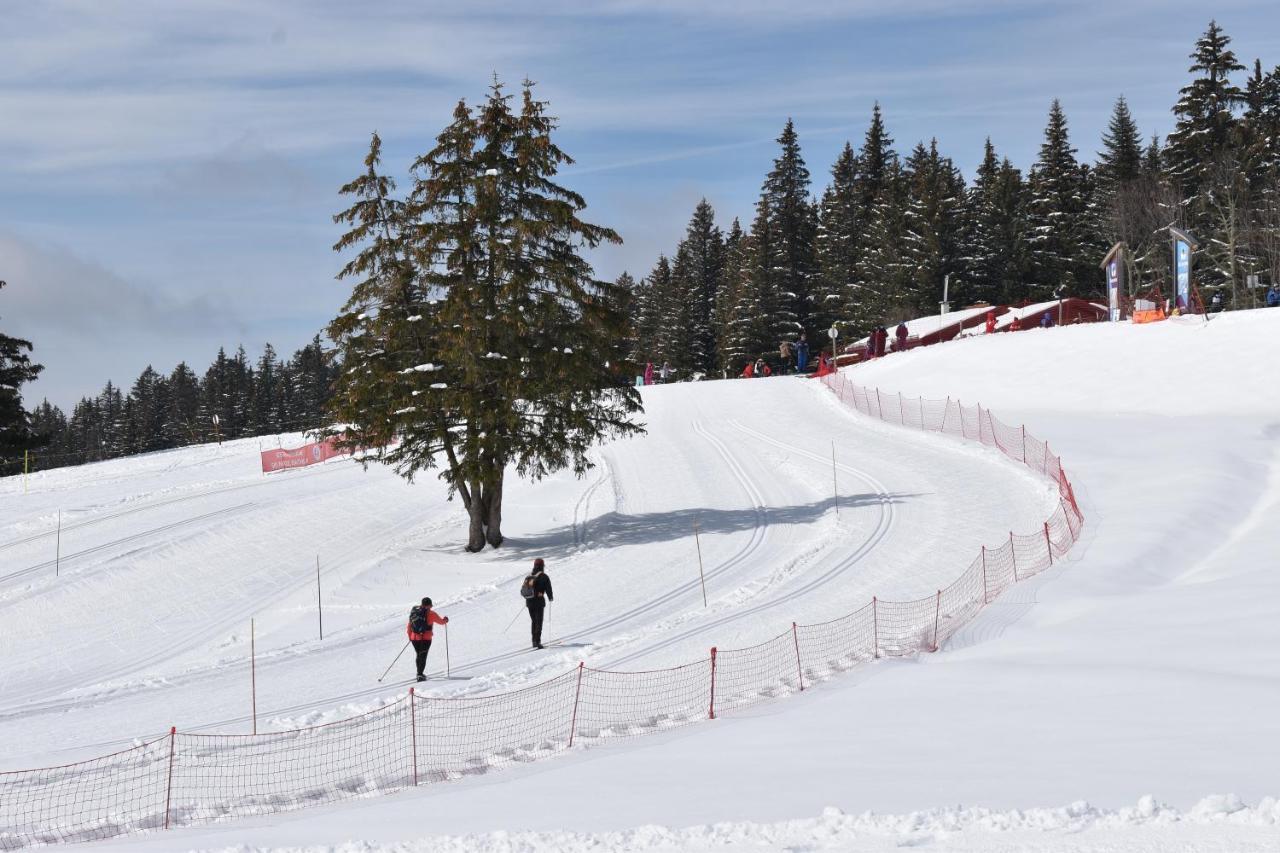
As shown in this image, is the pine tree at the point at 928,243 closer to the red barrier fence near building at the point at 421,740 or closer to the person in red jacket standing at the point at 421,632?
the red barrier fence near building at the point at 421,740

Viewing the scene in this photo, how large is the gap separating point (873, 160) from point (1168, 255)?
3318cm

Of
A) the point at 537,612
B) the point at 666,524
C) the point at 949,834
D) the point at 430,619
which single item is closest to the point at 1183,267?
the point at 666,524

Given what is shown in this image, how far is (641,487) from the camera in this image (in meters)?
36.0

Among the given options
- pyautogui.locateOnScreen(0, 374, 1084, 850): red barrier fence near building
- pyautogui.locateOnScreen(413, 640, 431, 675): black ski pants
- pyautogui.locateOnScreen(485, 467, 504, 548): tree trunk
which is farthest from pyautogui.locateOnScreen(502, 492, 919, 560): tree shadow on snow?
pyautogui.locateOnScreen(413, 640, 431, 675): black ski pants

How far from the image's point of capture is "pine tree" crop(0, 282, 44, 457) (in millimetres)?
57844

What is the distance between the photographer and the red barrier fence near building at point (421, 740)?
475 inches

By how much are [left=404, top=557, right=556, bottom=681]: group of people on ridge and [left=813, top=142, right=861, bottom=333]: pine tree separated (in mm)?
67223

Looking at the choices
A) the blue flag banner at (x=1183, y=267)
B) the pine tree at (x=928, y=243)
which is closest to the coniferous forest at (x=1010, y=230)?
the pine tree at (x=928, y=243)

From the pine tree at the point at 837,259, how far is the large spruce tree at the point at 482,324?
57.2m

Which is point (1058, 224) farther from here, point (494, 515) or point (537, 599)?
point (537, 599)

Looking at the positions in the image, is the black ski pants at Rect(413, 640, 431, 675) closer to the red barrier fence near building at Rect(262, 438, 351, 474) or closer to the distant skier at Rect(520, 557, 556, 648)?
the distant skier at Rect(520, 557, 556, 648)

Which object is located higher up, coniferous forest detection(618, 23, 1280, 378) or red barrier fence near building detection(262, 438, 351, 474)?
coniferous forest detection(618, 23, 1280, 378)

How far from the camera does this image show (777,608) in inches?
822

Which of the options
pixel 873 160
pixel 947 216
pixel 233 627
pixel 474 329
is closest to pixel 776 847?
pixel 233 627
